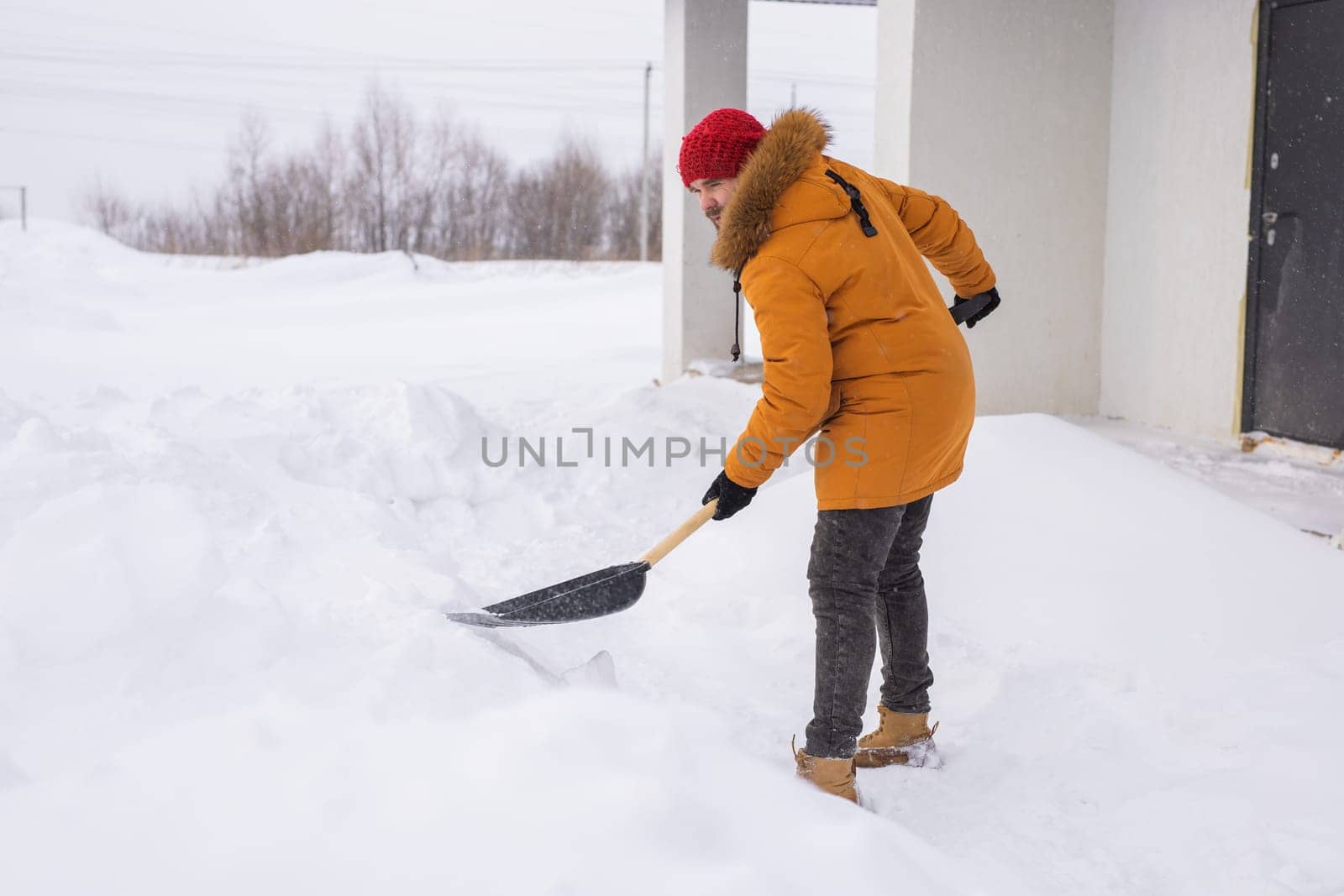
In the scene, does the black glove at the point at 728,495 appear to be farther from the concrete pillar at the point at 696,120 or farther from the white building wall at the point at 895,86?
the concrete pillar at the point at 696,120

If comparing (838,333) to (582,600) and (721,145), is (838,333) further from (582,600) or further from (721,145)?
(582,600)

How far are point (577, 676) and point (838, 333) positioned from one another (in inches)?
39.1

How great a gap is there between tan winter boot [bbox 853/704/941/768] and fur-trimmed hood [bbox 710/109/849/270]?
114 cm

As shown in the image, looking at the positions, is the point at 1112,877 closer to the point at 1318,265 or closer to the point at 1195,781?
the point at 1195,781

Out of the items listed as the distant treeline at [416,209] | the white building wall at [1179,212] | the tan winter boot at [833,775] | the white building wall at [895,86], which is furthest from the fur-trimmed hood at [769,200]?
the distant treeline at [416,209]

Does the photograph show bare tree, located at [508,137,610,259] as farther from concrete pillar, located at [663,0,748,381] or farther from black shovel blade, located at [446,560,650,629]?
black shovel blade, located at [446,560,650,629]

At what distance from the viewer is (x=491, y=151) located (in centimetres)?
2586

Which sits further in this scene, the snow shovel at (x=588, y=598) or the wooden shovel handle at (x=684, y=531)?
the snow shovel at (x=588, y=598)

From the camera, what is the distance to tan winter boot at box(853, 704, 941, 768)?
8.52 ft

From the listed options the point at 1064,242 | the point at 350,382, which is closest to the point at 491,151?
the point at 350,382

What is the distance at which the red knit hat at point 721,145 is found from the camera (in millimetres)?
2236

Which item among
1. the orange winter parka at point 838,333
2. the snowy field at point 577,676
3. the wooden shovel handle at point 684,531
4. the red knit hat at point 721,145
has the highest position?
the red knit hat at point 721,145

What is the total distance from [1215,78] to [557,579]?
391cm

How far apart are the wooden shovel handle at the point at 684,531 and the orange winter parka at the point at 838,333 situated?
121 mm
